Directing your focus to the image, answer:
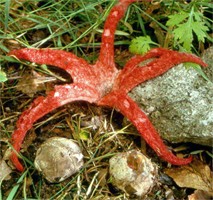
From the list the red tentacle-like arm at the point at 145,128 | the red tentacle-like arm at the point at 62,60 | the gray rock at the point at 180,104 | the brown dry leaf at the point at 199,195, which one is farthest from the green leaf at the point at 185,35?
the brown dry leaf at the point at 199,195

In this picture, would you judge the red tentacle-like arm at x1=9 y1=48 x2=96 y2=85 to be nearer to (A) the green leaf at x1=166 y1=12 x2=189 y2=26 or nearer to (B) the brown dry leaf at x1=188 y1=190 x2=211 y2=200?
(A) the green leaf at x1=166 y1=12 x2=189 y2=26

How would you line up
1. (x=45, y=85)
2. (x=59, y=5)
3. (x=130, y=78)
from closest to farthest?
(x=130, y=78), (x=45, y=85), (x=59, y=5)

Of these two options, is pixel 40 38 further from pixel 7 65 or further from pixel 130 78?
pixel 130 78

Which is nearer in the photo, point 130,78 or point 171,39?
point 130,78

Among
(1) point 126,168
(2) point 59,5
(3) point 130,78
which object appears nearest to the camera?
(1) point 126,168

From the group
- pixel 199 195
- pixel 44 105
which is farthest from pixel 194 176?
pixel 44 105

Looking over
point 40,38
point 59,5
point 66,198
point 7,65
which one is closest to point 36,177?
point 66,198

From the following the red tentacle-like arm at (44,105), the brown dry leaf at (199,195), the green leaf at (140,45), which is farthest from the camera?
the green leaf at (140,45)

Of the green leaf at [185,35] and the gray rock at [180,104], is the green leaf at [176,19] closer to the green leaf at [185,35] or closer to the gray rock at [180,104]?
the green leaf at [185,35]
